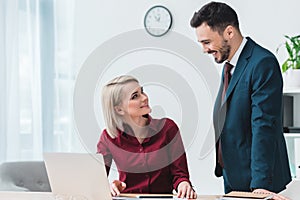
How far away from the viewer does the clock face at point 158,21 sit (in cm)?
414

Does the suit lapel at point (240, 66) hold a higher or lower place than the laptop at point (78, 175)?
higher

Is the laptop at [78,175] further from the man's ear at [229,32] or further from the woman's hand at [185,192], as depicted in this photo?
the man's ear at [229,32]

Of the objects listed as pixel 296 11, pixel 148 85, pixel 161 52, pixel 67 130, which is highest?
pixel 296 11

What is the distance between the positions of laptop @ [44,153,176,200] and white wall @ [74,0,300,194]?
2.36m

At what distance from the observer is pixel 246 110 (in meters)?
2.22

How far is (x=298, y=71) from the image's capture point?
3.46 meters

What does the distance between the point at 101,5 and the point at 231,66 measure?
2262 mm

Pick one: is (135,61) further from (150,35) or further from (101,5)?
(101,5)

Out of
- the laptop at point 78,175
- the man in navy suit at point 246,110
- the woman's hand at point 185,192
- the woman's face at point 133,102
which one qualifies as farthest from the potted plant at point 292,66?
the laptop at point 78,175

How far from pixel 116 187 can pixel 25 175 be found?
45.4 inches

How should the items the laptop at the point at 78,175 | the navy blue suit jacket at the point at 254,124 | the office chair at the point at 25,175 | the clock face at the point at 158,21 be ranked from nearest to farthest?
the laptop at the point at 78,175
the navy blue suit jacket at the point at 254,124
the office chair at the point at 25,175
the clock face at the point at 158,21

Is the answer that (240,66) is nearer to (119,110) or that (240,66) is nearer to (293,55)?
(119,110)

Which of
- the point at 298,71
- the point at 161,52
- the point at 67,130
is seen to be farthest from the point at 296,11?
the point at 67,130

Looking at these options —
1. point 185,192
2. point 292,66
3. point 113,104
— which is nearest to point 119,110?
point 113,104
